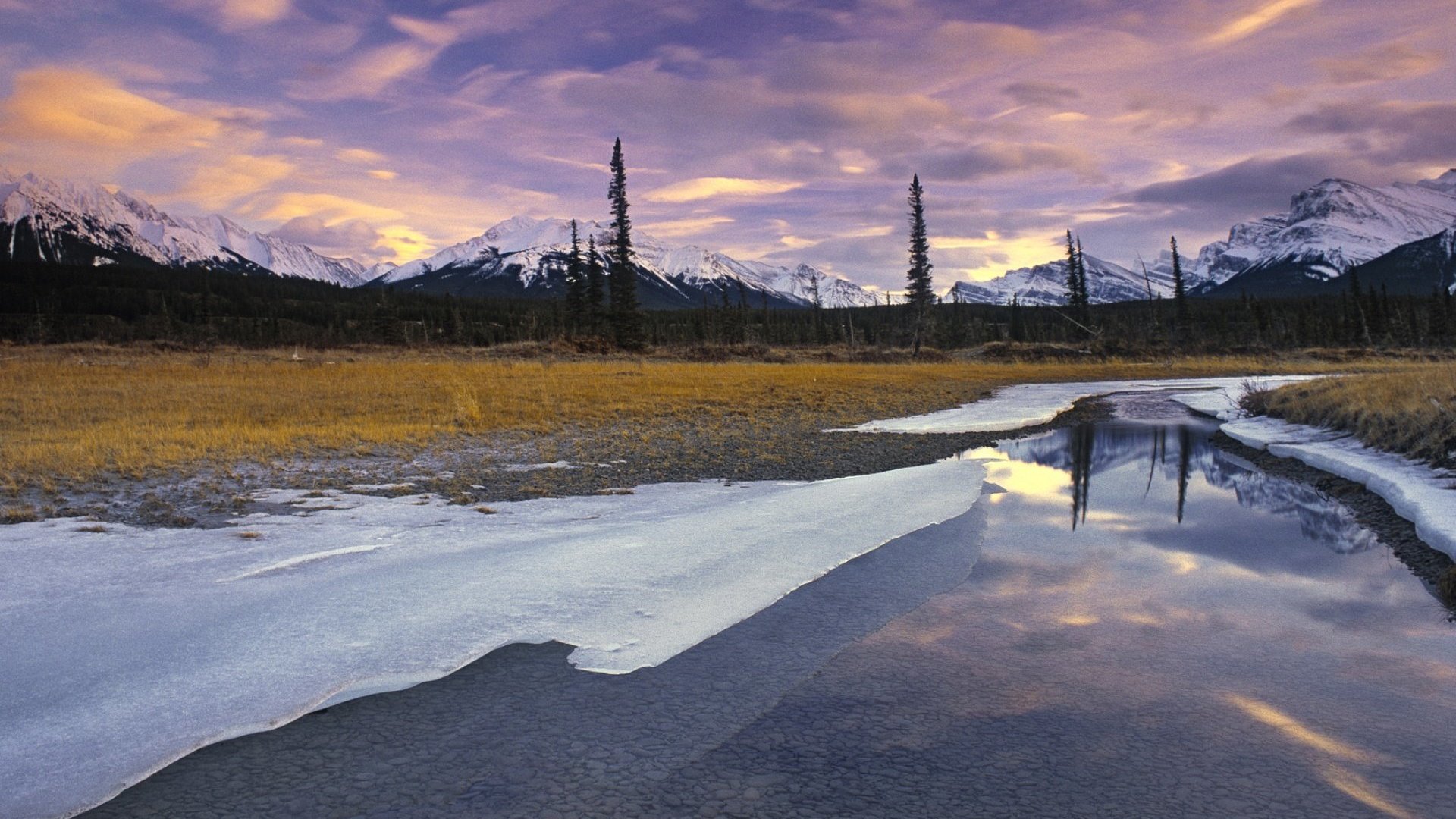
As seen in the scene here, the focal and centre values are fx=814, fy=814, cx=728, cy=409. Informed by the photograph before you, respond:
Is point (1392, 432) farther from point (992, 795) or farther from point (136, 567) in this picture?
point (136, 567)

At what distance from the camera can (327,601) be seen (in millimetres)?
6125

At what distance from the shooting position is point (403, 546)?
791 centimetres

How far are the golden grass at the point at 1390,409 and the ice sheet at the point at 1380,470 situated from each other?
263 mm

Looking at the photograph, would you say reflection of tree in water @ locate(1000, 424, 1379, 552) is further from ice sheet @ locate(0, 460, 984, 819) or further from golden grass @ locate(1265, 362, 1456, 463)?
ice sheet @ locate(0, 460, 984, 819)

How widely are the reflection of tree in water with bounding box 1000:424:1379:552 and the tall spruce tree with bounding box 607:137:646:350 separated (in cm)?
3556

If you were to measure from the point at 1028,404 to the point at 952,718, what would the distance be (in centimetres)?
2316

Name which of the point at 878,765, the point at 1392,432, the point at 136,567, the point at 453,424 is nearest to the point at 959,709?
the point at 878,765

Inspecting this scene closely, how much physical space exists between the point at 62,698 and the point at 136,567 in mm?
2931

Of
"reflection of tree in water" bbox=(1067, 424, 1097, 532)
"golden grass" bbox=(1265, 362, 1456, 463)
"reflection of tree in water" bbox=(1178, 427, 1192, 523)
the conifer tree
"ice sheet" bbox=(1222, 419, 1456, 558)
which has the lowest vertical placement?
"reflection of tree in water" bbox=(1178, 427, 1192, 523)

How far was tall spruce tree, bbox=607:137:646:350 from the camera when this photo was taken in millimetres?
52000

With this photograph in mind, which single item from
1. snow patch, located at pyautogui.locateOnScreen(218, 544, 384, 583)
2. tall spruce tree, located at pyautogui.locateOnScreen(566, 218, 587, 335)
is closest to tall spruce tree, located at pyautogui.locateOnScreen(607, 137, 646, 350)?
tall spruce tree, located at pyautogui.locateOnScreen(566, 218, 587, 335)

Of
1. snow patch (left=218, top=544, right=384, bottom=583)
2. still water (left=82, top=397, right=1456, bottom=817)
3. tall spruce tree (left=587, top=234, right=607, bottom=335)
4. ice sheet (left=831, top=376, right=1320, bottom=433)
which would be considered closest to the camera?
still water (left=82, top=397, right=1456, bottom=817)

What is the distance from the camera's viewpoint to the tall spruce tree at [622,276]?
2047 inches

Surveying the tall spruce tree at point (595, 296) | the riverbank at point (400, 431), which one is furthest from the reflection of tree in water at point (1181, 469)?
the tall spruce tree at point (595, 296)
